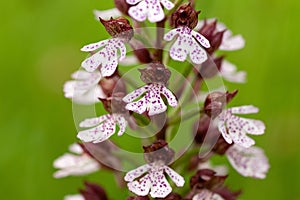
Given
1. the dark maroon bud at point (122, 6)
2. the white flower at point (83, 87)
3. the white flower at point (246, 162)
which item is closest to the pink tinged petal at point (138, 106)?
the white flower at point (83, 87)

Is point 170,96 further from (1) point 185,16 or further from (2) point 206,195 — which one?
(2) point 206,195

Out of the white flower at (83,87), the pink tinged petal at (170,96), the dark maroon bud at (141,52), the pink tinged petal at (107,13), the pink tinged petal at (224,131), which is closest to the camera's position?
the pink tinged petal at (170,96)

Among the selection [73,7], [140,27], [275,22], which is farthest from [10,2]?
[140,27]

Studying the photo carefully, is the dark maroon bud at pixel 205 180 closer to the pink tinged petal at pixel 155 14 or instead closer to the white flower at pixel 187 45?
the white flower at pixel 187 45

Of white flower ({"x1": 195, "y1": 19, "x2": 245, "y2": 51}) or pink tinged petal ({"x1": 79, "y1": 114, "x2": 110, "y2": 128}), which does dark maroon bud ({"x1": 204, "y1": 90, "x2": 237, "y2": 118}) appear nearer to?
white flower ({"x1": 195, "y1": 19, "x2": 245, "y2": 51})

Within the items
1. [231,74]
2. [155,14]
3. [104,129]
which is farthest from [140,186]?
[231,74]

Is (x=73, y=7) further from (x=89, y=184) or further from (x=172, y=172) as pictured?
(x=172, y=172)
